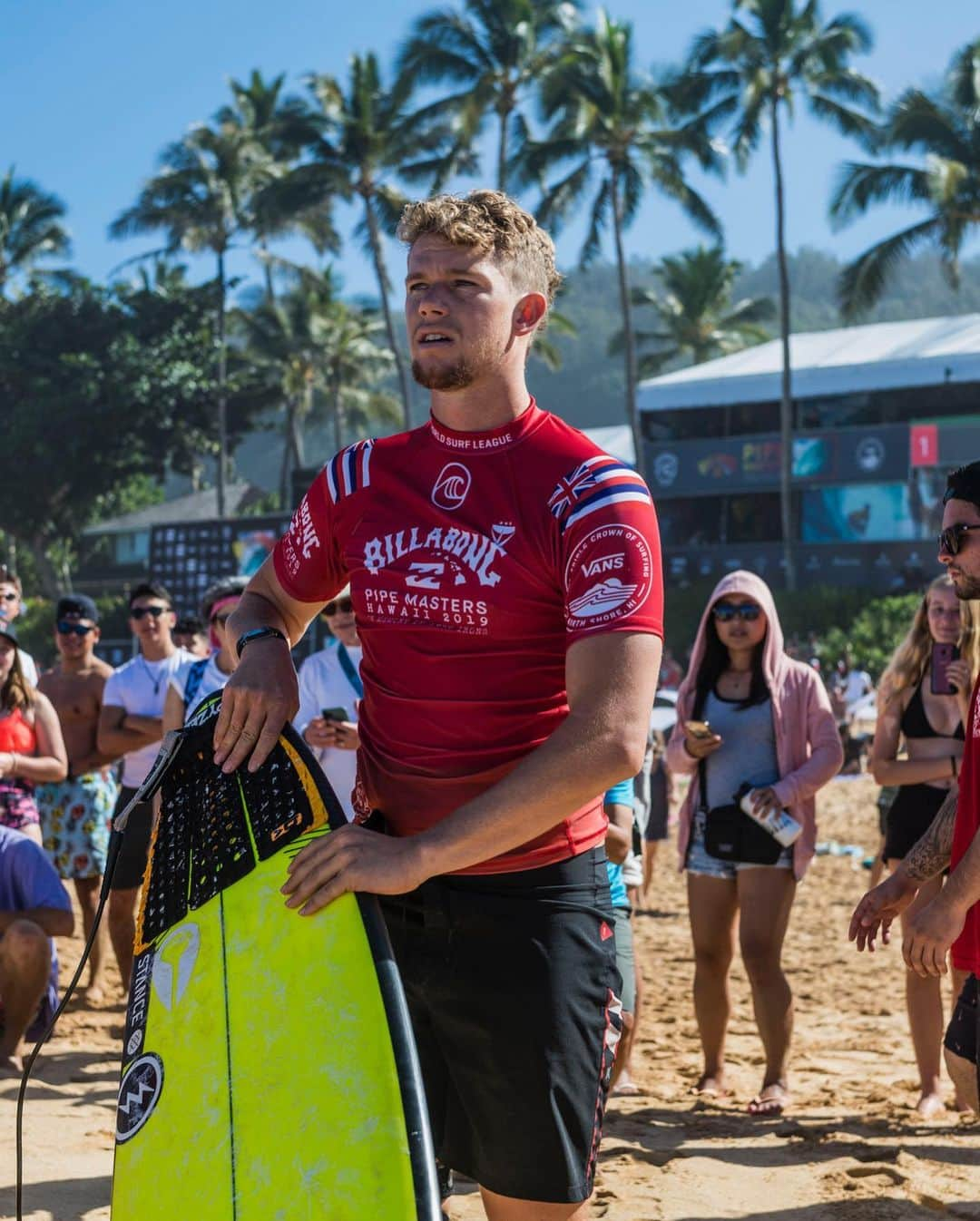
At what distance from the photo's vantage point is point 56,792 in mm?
8086

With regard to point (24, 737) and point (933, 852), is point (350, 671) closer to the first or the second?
point (24, 737)

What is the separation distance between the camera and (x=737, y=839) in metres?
5.83

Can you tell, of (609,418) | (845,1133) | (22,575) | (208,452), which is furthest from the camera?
(609,418)

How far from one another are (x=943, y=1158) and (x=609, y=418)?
133341 millimetres

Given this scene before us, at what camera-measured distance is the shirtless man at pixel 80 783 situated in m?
8.00

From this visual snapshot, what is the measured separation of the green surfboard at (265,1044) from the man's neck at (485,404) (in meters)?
0.69

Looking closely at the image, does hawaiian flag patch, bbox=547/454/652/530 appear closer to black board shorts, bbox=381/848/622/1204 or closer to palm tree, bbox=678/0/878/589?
black board shorts, bbox=381/848/622/1204

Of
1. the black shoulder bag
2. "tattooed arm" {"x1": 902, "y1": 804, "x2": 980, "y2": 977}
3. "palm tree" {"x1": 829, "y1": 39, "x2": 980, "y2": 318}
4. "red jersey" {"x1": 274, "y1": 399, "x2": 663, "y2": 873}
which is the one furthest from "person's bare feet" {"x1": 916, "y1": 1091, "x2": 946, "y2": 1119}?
"palm tree" {"x1": 829, "y1": 39, "x2": 980, "y2": 318}

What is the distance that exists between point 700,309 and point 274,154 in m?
16.5

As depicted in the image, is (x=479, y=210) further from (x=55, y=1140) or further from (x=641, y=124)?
(x=641, y=124)

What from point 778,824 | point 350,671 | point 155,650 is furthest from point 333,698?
point 155,650

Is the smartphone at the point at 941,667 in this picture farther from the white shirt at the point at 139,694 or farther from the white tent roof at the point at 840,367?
the white tent roof at the point at 840,367

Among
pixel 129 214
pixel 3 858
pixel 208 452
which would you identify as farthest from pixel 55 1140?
pixel 208 452

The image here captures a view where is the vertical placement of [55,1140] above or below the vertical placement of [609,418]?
below
